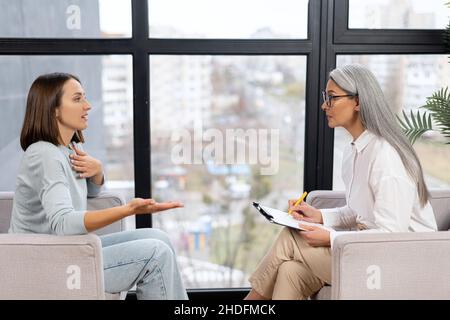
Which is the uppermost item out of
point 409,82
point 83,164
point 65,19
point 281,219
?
point 65,19

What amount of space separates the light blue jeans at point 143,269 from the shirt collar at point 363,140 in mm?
844

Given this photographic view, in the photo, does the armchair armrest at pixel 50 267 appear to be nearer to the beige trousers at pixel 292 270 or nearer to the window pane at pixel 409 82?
the beige trousers at pixel 292 270

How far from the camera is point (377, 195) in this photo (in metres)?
2.26

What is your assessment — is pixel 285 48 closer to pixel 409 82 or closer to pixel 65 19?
pixel 409 82

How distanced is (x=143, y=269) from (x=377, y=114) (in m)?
1.07

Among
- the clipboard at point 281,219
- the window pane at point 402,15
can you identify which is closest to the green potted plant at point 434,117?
the window pane at point 402,15

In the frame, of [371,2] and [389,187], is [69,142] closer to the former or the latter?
[389,187]

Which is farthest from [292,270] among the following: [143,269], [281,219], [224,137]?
[224,137]

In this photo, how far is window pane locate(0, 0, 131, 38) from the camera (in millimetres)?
3055

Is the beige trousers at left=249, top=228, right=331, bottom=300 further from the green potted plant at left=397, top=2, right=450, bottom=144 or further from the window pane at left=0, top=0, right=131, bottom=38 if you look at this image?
the window pane at left=0, top=0, right=131, bottom=38

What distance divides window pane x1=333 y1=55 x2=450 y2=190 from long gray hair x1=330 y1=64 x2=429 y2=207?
2.63 feet

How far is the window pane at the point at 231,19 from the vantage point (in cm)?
311

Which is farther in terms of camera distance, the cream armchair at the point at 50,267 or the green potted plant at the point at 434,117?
the green potted plant at the point at 434,117
